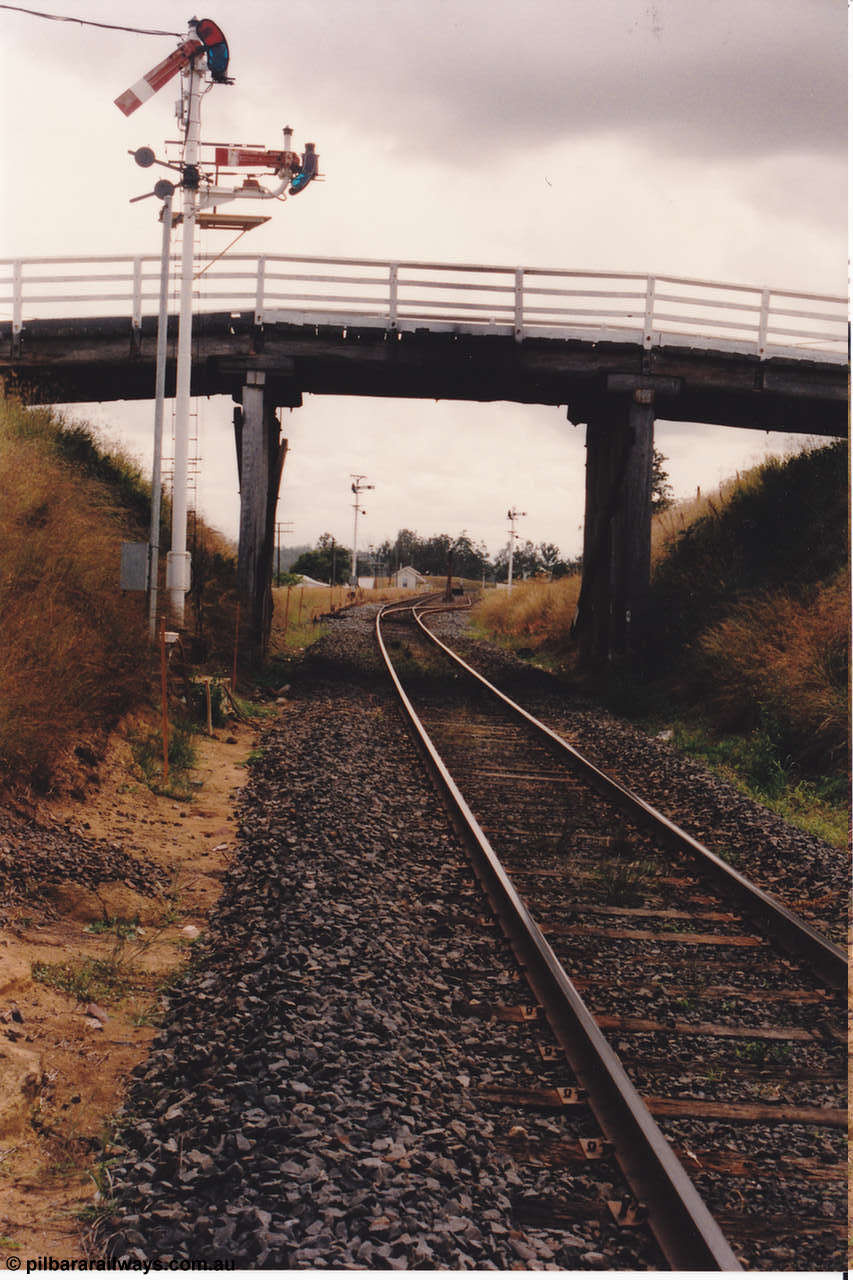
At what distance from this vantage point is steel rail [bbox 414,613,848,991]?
4777mm

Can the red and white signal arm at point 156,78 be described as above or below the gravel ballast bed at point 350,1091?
above

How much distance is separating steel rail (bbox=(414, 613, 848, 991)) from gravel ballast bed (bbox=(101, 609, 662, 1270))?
1632mm

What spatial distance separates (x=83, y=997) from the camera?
14.1ft

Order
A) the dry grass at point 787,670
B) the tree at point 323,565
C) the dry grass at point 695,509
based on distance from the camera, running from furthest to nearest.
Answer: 1. the tree at point 323,565
2. the dry grass at point 695,509
3. the dry grass at point 787,670

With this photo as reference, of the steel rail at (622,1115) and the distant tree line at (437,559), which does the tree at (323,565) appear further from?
the steel rail at (622,1115)

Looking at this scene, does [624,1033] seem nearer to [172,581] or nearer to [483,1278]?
[483,1278]

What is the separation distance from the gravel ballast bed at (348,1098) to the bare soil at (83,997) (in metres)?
0.15

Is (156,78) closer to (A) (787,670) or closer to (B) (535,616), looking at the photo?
(A) (787,670)

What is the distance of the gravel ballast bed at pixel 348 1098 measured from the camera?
2.68 m

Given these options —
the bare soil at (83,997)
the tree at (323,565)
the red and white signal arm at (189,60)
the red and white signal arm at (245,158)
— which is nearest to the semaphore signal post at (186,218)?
the red and white signal arm at (245,158)

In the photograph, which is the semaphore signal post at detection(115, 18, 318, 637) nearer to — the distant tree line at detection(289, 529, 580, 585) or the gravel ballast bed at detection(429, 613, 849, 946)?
the gravel ballast bed at detection(429, 613, 849, 946)

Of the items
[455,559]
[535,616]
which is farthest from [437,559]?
[535,616]

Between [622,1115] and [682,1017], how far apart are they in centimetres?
107

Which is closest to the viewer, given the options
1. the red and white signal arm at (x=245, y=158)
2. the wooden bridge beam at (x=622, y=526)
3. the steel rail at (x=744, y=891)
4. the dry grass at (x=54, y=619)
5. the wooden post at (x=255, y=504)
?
the steel rail at (x=744, y=891)
